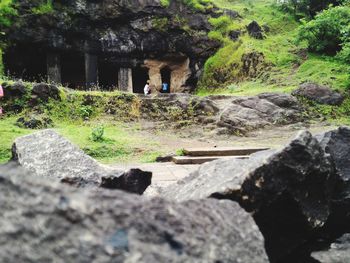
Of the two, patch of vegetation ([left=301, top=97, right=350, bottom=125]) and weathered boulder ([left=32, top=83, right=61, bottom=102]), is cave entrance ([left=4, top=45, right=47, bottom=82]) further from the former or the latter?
patch of vegetation ([left=301, top=97, right=350, bottom=125])

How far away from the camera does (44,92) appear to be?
12109 millimetres

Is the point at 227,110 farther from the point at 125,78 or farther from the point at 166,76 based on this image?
the point at 166,76

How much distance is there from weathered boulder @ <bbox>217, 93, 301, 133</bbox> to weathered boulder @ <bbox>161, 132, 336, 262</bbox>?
9.05 metres

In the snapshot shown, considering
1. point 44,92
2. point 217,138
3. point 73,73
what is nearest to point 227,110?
point 217,138

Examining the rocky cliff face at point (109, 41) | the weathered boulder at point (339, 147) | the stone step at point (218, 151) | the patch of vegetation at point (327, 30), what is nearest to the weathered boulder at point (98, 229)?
the weathered boulder at point (339, 147)

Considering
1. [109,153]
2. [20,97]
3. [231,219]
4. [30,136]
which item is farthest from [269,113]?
[231,219]

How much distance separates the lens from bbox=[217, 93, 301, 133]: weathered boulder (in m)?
11.9

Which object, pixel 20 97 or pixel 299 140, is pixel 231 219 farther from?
pixel 20 97

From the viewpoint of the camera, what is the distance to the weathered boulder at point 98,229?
127 centimetres

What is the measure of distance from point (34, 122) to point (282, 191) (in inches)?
374

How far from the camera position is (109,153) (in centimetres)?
868

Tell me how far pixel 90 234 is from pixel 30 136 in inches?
114

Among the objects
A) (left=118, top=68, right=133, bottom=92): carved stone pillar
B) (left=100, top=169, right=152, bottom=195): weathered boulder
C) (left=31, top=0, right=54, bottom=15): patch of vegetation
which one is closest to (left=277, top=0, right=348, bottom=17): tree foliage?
(left=118, top=68, right=133, bottom=92): carved stone pillar

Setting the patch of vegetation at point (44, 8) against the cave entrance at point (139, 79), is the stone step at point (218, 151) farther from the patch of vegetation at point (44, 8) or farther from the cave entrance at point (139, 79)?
the cave entrance at point (139, 79)
